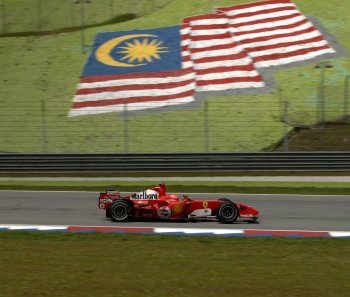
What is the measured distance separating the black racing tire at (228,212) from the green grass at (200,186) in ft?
16.3

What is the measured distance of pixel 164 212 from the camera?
12.5 metres

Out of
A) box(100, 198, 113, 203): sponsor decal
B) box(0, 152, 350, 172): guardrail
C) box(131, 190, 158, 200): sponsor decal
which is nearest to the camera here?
box(131, 190, 158, 200): sponsor decal

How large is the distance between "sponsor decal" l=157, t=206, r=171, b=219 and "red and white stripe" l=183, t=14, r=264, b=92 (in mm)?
17266

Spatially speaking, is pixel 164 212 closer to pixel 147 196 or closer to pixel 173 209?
pixel 173 209

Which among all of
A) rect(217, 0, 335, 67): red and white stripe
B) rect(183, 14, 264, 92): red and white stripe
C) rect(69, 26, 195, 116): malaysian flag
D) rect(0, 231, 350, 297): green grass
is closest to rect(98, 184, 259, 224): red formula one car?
rect(0, 231, 350, 297): green grass

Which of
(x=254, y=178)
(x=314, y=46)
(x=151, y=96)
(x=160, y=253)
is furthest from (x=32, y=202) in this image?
(x=314, y=46)

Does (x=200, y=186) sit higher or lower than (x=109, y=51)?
lower

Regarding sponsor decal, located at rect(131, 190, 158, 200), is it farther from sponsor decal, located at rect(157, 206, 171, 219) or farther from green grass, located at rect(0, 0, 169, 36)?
green grass, located at rect(0, 0, 169, 36)

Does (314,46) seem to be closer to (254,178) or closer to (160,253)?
(254,178)

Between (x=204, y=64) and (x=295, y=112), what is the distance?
6214 mm

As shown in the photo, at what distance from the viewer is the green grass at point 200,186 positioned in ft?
57.7

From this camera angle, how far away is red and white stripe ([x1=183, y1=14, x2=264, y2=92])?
30.0 metres

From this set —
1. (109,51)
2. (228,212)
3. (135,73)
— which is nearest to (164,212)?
(228,212)

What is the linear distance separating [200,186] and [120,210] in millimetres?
6346
